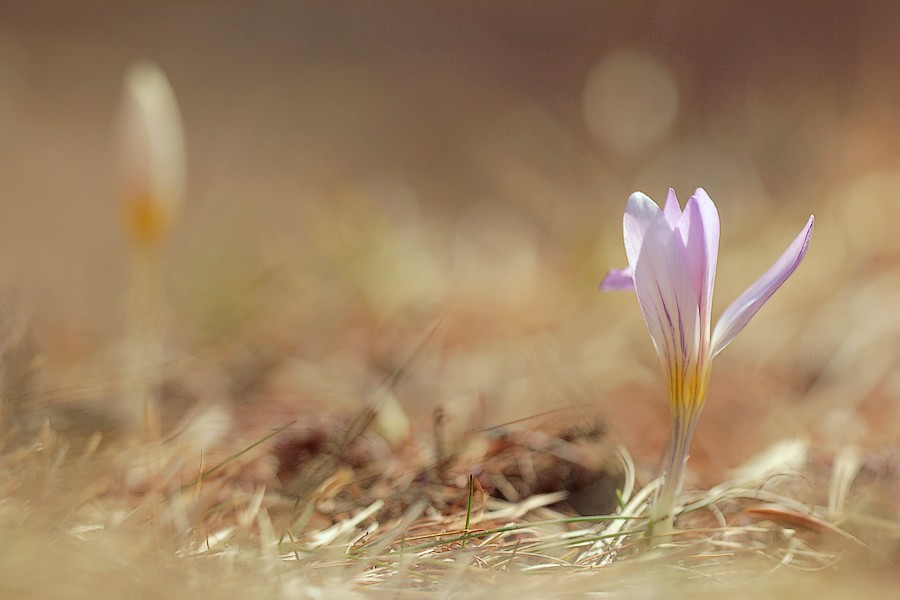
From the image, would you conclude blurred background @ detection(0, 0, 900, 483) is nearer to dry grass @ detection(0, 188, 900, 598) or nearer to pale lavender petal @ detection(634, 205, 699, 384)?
dry grass @ detection(0, 188, 900, 598)

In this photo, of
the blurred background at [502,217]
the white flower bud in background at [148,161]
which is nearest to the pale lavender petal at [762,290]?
the blurred background at [502,217]

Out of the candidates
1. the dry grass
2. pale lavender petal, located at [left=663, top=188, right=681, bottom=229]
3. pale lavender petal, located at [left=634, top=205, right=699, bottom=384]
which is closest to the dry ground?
the dry grass

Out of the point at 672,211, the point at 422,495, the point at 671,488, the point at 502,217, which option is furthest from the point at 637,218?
the point at 502,217

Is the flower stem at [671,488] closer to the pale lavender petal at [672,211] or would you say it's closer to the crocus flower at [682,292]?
the crocus flower at [682,292]

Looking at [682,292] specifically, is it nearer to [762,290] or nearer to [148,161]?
[762,290]

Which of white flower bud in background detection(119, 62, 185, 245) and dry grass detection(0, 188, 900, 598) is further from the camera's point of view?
white flower bud in background detection(119, 62, 185, 245)

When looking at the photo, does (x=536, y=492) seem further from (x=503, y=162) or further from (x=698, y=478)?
(x=503, y=162)

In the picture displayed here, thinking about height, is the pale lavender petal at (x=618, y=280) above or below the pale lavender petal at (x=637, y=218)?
below
